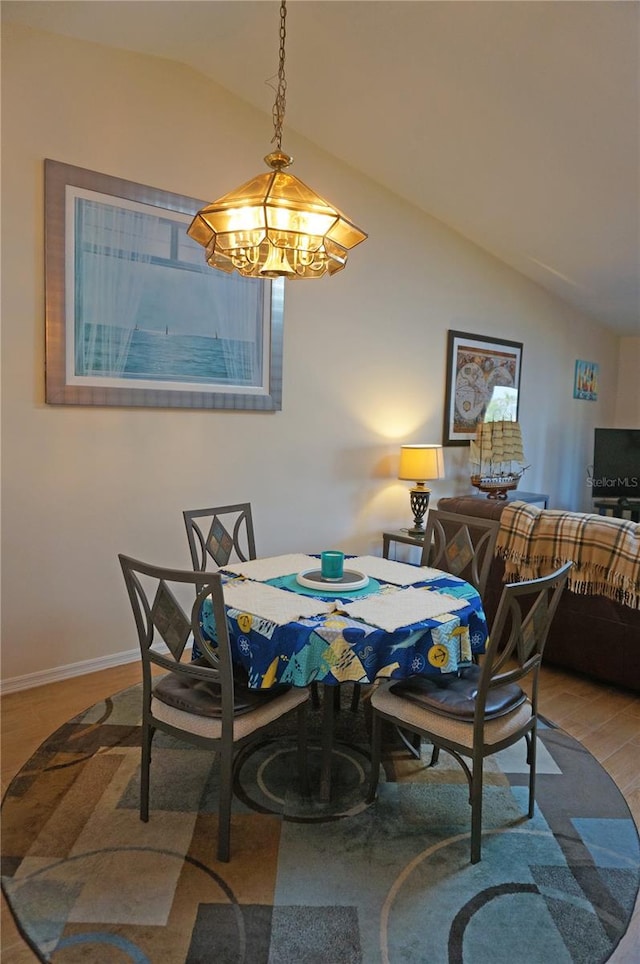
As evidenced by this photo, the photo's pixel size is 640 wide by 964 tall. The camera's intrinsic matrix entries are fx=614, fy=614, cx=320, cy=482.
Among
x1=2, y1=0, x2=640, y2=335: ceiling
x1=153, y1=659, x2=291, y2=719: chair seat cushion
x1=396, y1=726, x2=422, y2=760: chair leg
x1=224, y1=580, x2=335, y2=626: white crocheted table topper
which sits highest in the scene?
x1=2, y1=0, x2=640, y2=335: ceiling

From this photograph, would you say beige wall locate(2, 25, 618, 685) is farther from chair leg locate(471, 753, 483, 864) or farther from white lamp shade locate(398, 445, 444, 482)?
chair leg locate(471, 753, 483, 864)

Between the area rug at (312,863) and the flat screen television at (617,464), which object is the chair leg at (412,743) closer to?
the area rug at (312,863)

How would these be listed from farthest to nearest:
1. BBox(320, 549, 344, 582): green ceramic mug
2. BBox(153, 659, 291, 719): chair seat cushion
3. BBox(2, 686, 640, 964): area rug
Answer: BBox(320, 549, 344, 582): green ceramic mug → BBox(153, 659, 291, 719): chair seat cushion → BBox(2, 686, 640, 964): area rug

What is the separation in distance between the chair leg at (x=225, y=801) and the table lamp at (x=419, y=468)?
2522mm

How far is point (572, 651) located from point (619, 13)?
2830 millimetres

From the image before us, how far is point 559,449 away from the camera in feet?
19.8

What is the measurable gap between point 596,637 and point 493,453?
1.99 metres

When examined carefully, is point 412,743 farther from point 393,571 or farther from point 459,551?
point 459,551

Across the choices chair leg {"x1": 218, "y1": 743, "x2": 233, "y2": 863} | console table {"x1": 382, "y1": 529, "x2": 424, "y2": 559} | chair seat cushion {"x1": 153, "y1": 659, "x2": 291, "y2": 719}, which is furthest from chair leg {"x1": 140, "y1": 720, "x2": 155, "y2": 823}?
console table {"x1": 382, "y1": 529, "x2": 424, "y2": 559}

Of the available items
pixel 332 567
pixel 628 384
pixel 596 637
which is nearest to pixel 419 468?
pixel 596 637

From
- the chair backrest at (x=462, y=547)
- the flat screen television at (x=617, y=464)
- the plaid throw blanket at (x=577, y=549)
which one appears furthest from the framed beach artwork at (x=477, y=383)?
→ the chair backrest at (x=462, y=547)

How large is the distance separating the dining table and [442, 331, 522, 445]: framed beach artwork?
2.66 m

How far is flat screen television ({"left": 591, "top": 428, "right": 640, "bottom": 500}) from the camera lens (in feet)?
18.4

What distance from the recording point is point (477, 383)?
4977 millimetres
